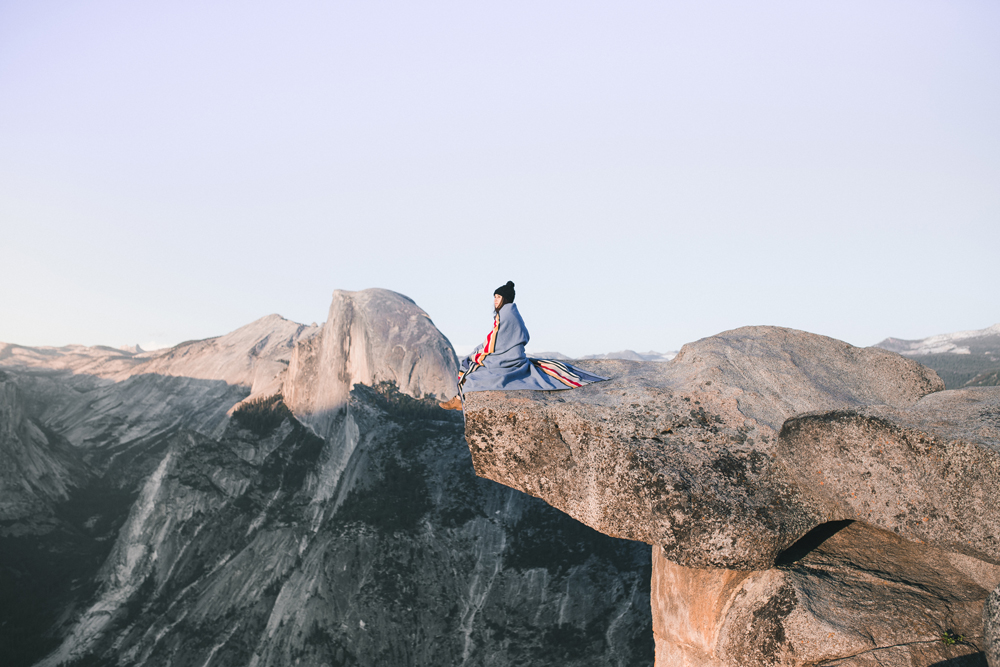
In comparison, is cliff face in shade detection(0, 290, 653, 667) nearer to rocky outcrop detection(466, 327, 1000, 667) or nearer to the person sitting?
rocky outcrop detection(466, 327, 1000, 667)

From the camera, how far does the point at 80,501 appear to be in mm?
38969

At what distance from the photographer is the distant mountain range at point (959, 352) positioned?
2122 inches

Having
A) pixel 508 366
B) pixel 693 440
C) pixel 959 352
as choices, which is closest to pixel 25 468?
pixel 508 366

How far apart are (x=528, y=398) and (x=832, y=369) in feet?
16.3

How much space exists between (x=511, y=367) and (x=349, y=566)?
1966cm

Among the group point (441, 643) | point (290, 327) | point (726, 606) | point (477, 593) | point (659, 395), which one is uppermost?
point (290, 327)

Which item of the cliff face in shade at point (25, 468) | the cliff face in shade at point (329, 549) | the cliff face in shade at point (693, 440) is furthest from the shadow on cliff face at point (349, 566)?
the cliff face in shade at point (693, 440)

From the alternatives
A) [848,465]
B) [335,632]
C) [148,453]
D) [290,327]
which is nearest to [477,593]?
[335,632]

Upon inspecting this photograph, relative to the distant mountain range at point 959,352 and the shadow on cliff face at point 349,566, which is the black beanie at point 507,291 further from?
the distant mountain range at point 959,352

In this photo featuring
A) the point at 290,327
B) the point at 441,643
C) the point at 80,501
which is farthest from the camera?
the point at 290,327

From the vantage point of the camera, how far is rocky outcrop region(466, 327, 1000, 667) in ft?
23.0

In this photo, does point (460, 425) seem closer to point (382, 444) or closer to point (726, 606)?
point (382, 444)

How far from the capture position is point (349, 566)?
25.6 m

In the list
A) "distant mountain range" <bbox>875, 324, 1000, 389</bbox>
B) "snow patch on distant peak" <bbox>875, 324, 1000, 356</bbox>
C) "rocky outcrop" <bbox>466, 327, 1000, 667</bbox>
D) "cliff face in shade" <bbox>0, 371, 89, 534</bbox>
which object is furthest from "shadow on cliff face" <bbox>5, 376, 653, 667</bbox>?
"snow patch on distant peak" <bbox>875, 324, 1000, 356</bbox>
